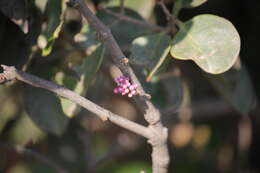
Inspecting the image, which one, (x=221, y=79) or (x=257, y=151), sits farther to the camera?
(x=257, y=151)

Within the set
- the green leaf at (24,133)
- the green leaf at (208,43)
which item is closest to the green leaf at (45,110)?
the green leaf at (24,133)

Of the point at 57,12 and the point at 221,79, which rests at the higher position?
the point at 57,12

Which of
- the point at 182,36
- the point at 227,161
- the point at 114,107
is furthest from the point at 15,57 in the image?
the point at 227,161

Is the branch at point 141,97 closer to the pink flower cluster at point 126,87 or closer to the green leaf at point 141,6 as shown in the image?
the pink flower cluster at point 126,87

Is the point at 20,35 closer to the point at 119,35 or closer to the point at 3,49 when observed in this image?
the point at 3,49

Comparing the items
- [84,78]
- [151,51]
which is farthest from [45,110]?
[151,51]

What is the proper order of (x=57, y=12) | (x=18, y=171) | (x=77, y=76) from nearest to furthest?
(x=57, y=12), (x=77, y=76), (x=18, y=171)
